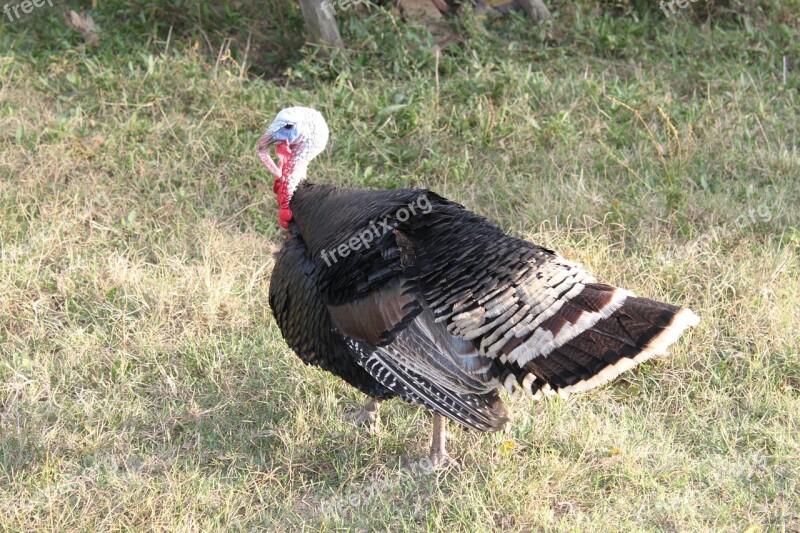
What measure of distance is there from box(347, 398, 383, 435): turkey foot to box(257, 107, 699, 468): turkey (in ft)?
1.04

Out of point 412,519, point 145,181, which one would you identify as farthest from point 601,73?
point 412,519

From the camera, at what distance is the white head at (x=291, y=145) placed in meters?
4.08

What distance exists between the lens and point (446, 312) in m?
3.40

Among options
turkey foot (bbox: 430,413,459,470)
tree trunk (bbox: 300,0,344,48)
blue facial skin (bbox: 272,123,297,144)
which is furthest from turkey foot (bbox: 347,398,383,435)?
tree trunk (bbox: 300,0,344,48)

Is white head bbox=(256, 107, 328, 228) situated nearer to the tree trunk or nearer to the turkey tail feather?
the turkey tail feather

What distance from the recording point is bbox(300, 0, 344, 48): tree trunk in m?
6.27

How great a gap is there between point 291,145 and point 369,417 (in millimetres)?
1244

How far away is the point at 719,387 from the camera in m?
4.22

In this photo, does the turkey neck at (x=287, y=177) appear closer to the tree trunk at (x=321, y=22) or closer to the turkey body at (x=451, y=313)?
the turkey body at (x=451, y=313)

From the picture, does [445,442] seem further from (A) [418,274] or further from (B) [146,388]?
(B) [146,388]

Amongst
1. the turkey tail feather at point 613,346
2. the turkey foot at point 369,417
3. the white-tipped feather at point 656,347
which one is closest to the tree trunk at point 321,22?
the turkey foot at point 369,417

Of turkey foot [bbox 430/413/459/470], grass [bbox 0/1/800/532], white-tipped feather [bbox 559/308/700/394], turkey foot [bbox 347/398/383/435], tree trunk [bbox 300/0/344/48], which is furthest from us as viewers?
tree trunk [bbox 300/0/344/48]

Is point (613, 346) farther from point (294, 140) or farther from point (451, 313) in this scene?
point (294, 140)

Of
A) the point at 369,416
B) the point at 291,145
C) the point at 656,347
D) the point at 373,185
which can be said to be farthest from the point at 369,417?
the point at 373,185
